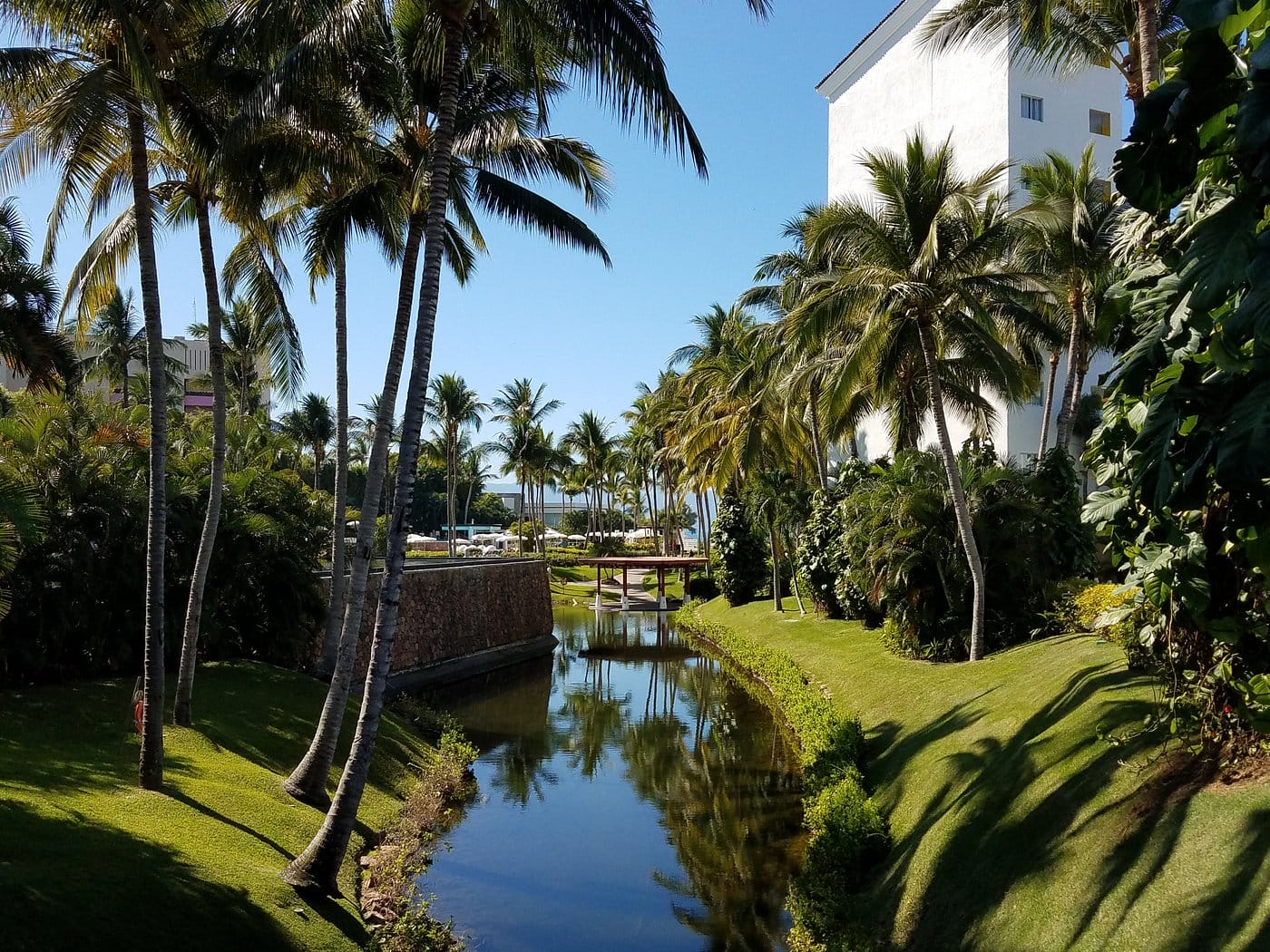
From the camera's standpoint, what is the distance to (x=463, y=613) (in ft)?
95.5

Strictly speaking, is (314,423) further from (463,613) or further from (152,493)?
(152,493)

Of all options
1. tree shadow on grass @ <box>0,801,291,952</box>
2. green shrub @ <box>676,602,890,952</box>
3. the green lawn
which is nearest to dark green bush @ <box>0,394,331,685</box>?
tree shadow on grass @ <box>0,801,291,952</box>

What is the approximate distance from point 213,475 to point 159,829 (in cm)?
598

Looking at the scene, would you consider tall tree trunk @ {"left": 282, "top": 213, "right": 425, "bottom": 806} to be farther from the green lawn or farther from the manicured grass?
the green lawn

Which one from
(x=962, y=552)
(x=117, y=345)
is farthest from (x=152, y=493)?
(x=117, y=345)

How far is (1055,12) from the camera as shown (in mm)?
18969

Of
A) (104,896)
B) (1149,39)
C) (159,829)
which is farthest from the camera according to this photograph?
(1149,39)

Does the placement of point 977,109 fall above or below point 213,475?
above

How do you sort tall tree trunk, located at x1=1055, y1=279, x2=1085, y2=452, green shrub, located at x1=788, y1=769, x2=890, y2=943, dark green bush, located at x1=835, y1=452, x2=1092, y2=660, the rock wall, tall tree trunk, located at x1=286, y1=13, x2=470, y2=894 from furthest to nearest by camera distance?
the rock wall → tall tree trunk, located at x1=1055, y1=279, x2=1085, y2=452 → dark green bush, located at x1=835, y1=452, x2=1092, y2=660 → green shrub, located at x1=788, y1=769, x2=890, y2=943 → tall tree trunk, located at x1=286, y1=13, x2=470, y2=894

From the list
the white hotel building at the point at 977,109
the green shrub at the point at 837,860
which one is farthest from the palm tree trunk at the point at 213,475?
the white hotel building at the point at 977,109

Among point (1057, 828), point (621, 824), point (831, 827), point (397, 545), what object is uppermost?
point (397, 545)

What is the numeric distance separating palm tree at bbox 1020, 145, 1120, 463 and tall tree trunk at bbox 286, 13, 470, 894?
1460 cm

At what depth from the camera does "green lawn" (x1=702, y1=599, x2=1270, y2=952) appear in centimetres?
665

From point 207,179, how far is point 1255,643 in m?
12.2
